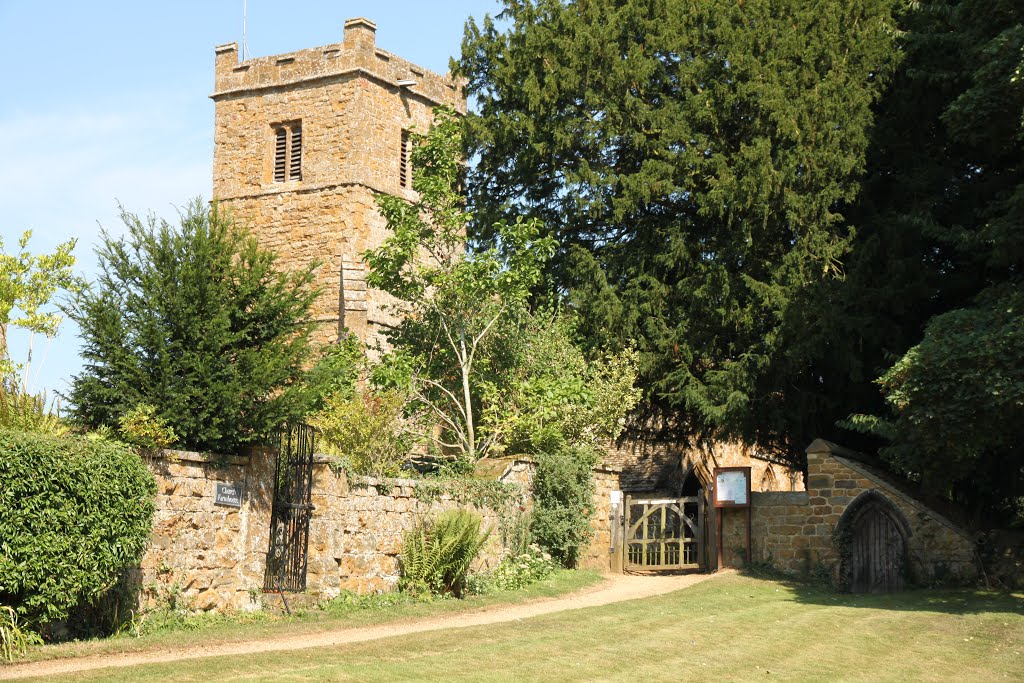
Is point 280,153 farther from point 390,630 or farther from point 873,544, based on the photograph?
point 390,630

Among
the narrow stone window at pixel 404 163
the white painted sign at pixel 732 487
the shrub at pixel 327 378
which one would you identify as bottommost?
the white painted sign at pixel 732 487

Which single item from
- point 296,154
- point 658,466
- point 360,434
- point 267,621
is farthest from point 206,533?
point 296,154

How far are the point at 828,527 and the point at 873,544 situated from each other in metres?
A: 0.81

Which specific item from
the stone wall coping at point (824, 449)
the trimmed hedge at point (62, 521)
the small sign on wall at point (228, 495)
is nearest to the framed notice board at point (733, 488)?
the stone wall coping at point (824, 449)

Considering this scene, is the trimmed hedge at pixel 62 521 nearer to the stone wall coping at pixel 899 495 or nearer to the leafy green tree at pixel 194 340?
the leafy green tree at pixel 194 340

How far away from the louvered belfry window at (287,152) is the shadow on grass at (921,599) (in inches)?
929

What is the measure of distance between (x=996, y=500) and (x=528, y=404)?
848cm

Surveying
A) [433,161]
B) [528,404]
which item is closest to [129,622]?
[528,404]

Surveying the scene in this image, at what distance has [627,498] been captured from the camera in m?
22.7

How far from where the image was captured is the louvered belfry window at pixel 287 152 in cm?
3875

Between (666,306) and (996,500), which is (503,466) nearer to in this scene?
(666,306)

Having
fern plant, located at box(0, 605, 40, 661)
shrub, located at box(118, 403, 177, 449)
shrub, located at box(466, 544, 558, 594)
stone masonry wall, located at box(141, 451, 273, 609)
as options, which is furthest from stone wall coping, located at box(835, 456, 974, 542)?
fern plant, located at box(0, 605, 40, 661)

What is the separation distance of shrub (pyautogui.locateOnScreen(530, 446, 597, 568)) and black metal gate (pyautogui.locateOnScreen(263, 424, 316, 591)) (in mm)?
5699

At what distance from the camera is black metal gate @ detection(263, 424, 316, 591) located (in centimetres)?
1550
